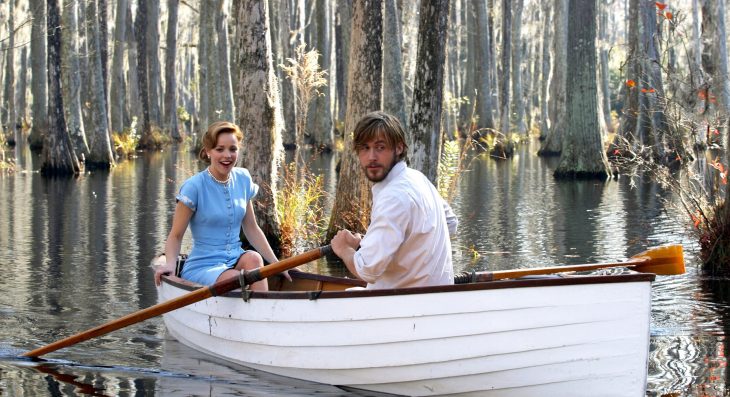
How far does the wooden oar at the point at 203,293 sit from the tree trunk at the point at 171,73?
3505 centimetres

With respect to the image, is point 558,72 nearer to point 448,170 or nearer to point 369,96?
point 448,170

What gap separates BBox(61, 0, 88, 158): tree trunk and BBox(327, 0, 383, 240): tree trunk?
15267 mm

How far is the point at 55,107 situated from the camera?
83.6ft

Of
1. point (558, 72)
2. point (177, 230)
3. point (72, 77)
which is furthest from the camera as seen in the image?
point (558, 72)

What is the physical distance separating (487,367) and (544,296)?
1.92ft

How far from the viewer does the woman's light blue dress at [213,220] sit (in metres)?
8.14

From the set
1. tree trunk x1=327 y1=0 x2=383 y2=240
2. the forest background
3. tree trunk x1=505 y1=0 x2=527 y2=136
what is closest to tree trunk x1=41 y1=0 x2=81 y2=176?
the forest background

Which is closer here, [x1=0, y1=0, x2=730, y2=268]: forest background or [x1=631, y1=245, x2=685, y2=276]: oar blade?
[x1=631, y1=245, x2=685, y2=276]: oar blade

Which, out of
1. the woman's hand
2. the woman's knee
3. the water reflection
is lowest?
the water reflection

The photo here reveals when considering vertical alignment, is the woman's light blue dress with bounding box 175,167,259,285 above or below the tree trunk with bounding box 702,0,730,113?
below

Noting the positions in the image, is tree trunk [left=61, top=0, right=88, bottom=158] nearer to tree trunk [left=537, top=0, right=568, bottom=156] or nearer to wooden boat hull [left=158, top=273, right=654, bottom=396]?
tree trunk [left=537, top=0, right=568, bottom=156]

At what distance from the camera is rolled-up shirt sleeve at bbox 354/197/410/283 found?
20.6 feet

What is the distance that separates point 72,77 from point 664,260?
24.0 metres

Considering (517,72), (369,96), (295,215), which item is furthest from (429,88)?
(517,72)
